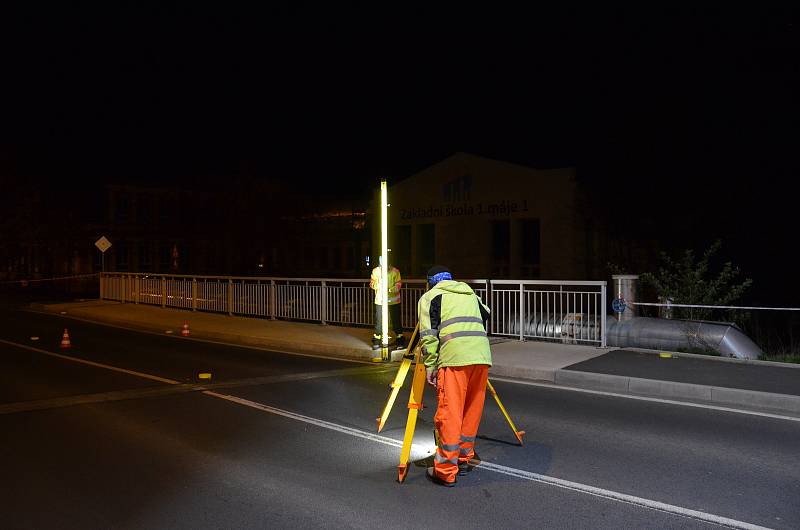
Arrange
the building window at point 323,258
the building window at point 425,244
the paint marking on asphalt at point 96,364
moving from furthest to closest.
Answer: the building window at point 323,258 < the building window at point 425,244 < the paint marking on asphalt at point 96,364

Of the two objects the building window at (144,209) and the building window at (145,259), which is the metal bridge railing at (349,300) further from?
the building window at (144,209)

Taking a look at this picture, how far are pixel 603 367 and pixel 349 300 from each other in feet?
25.1

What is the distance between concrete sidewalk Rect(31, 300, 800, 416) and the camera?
8688mm

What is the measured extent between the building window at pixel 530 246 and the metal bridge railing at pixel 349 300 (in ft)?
39.4

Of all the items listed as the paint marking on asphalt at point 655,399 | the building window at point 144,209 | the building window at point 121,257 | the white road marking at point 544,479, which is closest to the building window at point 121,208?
the building window at point 144,209

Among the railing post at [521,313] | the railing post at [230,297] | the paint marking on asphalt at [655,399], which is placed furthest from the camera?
the railing post at [230,297]

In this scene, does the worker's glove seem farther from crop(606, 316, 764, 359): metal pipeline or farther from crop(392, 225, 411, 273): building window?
crop(392, 225, 411, 273): building window

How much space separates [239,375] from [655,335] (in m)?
7.17

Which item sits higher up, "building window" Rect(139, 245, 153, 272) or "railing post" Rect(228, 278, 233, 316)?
"building window" Rect(139, 245, 153, 272)

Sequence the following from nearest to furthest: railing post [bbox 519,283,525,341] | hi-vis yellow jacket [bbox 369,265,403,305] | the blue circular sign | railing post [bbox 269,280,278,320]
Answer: the blue circular sign → hi-vis yellow jacket [bbox 369,265,403,305] → railing post [bbox 519,283,525,341] → railing post [bbox 269,280,278,320]

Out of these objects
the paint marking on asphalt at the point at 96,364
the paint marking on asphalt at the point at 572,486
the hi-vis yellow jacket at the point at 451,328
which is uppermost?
the hi-vis yellow jacket at the point at 451,328

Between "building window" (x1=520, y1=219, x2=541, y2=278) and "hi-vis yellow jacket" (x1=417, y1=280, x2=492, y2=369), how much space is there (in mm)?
26438

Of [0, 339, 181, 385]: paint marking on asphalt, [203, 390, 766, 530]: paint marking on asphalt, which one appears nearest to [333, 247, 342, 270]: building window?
[0, 339, 181, 385]: paint marking on asphalt

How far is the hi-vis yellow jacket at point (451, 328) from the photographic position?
18.1 feet
